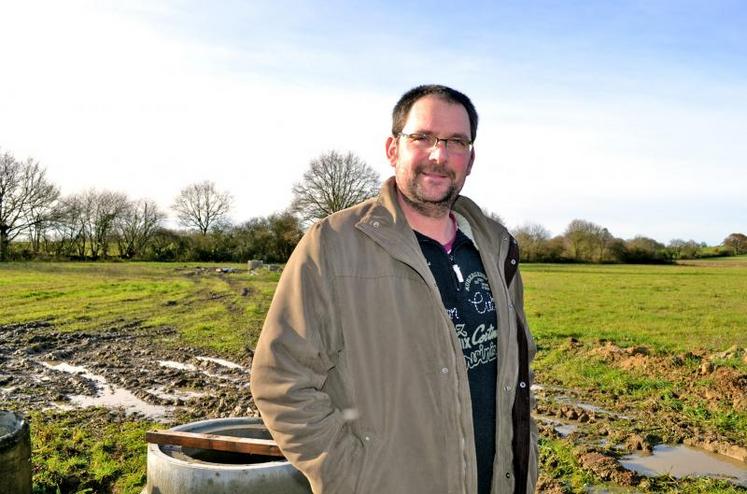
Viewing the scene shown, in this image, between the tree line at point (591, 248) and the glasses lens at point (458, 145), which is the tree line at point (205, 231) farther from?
the glasses lens at point (458, 145)

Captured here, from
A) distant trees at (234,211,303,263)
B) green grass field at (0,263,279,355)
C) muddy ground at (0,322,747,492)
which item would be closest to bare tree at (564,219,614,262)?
distant trees at (234,211,303,263)

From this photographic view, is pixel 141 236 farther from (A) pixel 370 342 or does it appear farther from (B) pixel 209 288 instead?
(A) pixel 370 342

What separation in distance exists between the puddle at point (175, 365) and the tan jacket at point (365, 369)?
8.91 meters

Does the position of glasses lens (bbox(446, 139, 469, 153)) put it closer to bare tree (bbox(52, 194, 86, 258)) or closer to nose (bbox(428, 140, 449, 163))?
nose (bbox(428, 140, 449, 163))

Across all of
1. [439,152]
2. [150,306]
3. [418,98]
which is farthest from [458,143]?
[150,306]

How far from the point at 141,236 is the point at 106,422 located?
2166 inches

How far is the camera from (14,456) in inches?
174

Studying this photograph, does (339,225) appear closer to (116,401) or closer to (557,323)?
(116,401)

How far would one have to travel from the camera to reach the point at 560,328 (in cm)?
1488

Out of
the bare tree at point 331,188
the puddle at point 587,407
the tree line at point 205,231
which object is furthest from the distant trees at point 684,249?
the puddle at point 587,407

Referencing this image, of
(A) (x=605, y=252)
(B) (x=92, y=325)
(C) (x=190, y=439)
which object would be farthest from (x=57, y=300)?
(A) (x=605, y=252)

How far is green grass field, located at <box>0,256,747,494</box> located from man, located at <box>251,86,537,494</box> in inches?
152

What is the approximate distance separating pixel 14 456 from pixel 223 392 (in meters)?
4.51

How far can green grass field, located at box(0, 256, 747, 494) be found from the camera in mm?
7277
